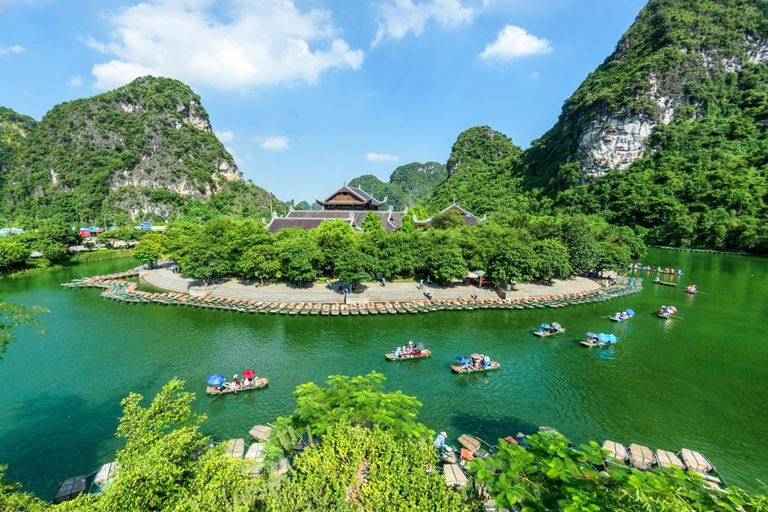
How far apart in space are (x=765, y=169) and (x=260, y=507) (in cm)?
11352

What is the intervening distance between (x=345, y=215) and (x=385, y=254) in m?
18.7

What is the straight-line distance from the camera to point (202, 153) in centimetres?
12794

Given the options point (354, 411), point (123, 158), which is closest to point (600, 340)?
point (354, 411)

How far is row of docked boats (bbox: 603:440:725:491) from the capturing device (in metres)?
12.6

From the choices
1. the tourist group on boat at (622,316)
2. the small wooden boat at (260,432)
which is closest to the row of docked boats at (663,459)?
the small wooden boat at (260,432)

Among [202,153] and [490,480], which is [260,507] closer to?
[490,480]

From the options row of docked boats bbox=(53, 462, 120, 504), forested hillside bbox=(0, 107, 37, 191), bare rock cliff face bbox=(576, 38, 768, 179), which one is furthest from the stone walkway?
forested hillside bbox=(0, 107, 37, 191)

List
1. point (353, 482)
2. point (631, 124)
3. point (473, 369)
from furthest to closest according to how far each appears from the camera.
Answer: point (631, 124)
point (473, 369)
point (353, 482)

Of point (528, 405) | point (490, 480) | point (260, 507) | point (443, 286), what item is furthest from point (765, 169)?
point (260, 507)

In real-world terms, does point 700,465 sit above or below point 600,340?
below

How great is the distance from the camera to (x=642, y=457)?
13.0 m

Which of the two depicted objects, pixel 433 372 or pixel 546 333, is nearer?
pixel 433 372

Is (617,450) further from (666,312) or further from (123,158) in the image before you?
(123,158)

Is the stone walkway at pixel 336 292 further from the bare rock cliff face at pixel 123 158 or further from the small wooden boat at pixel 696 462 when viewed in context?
the bare rock cliff face at pixel 123 158
